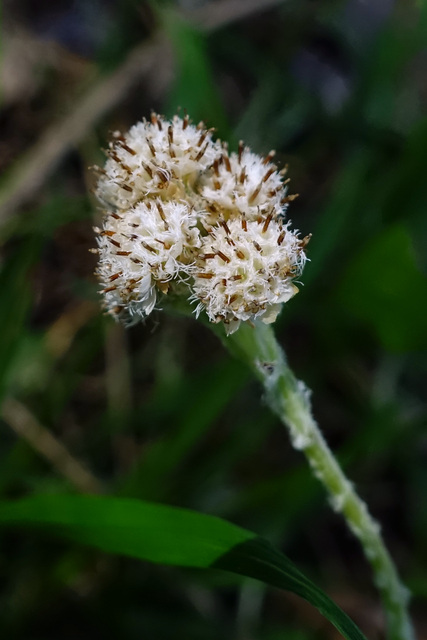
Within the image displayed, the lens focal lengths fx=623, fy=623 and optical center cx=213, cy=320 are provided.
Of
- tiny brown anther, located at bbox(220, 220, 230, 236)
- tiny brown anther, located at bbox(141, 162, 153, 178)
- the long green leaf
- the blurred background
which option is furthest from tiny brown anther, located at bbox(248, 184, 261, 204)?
the blurred background

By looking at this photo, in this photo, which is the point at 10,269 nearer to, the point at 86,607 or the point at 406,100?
the point at 86,607

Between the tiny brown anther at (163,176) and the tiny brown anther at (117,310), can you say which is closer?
the tiny brown anther at (163,176)

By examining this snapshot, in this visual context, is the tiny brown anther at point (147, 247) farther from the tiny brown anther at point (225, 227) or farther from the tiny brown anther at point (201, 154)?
the tiny brown anther at point (201, 154)

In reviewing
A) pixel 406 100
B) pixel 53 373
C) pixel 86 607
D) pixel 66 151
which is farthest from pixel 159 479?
pixel 406 100

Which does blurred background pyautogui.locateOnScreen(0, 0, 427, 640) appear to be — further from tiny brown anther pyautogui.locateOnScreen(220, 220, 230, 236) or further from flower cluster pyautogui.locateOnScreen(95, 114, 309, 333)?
tiny brown anther pyautogui.locateOnScreen(220, 220, 230, 236)

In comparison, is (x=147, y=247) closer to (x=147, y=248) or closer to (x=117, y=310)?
(x=147, y=248)

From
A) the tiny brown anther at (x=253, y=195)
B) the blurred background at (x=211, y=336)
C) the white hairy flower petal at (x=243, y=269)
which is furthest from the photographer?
the blurred background at (x=211, y=336)

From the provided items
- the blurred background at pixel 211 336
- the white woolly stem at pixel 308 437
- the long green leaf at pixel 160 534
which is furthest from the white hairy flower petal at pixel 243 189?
the blurred background at pixel 211 336
